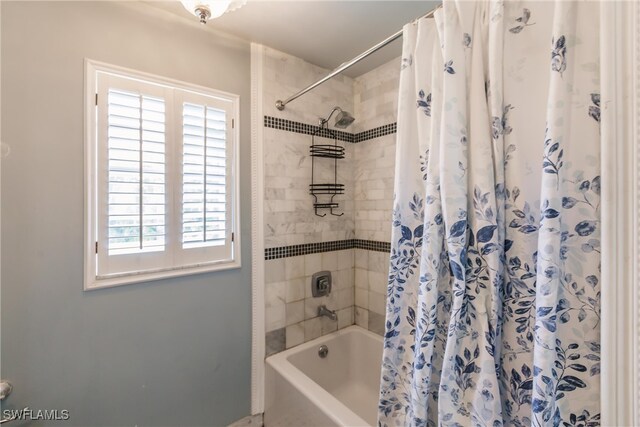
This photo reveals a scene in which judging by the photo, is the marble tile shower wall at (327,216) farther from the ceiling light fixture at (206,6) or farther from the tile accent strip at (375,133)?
the ceiling light fixture at (206,6)

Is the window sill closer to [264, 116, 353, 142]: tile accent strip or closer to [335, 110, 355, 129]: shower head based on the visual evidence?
Answer: [264, 116, 353, 142]: tile accent strip

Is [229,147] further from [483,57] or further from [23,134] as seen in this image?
[483,57]

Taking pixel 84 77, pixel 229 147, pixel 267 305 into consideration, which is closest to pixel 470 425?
pixel 267 305

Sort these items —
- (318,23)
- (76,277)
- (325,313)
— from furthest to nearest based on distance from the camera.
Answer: (325,313) < (318,23) < (76,277)

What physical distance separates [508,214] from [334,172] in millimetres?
1349

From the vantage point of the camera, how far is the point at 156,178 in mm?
1373

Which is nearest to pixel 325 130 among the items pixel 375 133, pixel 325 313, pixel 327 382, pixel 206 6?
pixel 375 133

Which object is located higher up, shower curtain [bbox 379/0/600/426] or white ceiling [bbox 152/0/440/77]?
white ceiling [bbox 152/0/440/77]

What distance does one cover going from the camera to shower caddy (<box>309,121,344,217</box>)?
6.33 ft

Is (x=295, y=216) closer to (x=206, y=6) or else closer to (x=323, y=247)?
(x=323, y=247)

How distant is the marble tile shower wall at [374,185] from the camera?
1921 mm

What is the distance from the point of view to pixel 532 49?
0.80m
